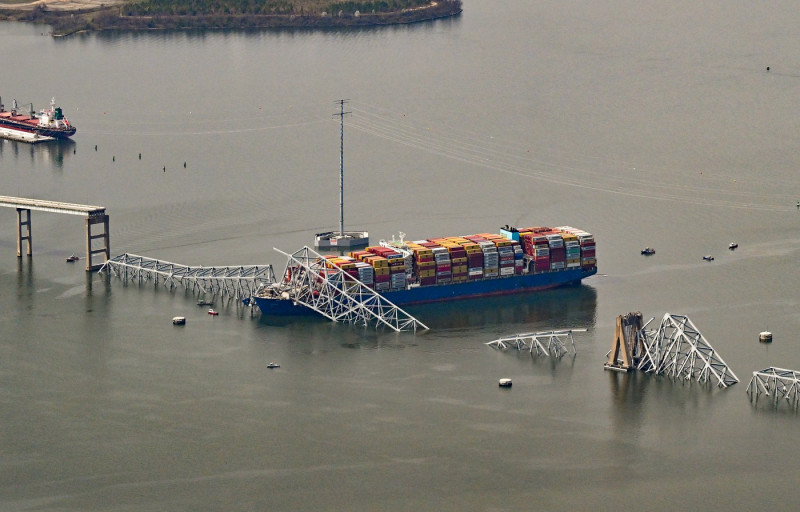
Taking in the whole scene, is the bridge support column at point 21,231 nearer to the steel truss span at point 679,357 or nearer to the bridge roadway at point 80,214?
the bridge roadway at point 80,214

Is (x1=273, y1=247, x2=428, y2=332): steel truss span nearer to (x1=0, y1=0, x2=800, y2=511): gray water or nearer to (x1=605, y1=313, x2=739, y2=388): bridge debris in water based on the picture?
(x1=0, y1=0, x2=800, y2=511): gray water

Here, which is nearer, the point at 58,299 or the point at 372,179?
the point at 58,299

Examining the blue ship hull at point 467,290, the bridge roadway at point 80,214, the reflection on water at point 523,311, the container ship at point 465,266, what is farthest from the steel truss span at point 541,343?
the bridge roadway at point 80,214

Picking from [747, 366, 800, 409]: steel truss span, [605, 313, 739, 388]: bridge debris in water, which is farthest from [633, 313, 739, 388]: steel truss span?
[747, 366, 800, 409]: steel truss span

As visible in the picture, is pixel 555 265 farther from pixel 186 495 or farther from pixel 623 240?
pixel 186 495

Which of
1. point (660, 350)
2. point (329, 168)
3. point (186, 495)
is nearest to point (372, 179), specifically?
point (329, 168)
